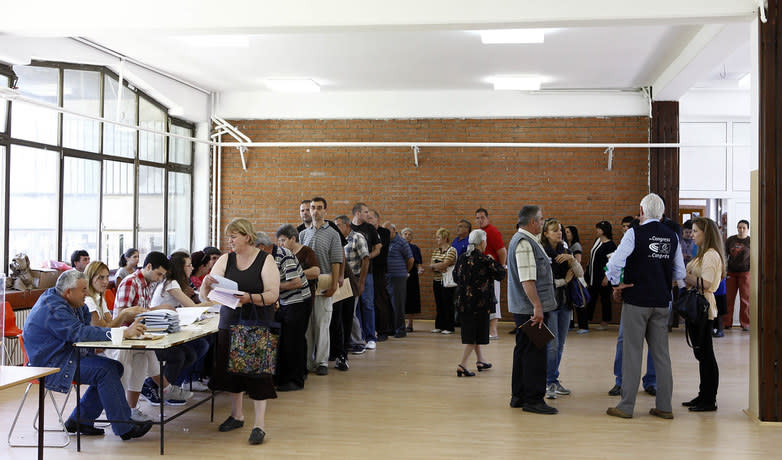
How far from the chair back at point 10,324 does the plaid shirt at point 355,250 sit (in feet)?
11.2

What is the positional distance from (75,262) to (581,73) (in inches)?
276

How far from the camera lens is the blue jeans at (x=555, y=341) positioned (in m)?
5.94

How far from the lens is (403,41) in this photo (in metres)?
8.24

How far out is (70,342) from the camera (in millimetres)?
4594

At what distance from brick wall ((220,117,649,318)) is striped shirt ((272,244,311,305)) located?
5144 mm

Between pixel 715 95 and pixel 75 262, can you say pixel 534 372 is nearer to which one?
pixel 75 262

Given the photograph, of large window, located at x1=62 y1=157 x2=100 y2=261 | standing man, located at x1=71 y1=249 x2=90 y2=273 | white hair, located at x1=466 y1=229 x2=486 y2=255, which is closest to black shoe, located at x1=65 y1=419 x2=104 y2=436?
standing man, located at x1=71 y1=249 x2=90 y2=273

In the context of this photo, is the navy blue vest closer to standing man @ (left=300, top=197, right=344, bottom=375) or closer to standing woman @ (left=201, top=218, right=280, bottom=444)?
standing woman @ (left=201, top=218, right=280, bottom=444)

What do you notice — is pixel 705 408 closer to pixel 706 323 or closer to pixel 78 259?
pixel 706 323

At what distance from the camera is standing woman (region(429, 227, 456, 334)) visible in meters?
9.71

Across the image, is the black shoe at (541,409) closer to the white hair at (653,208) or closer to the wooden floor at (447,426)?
the wooden floor at (447,426)

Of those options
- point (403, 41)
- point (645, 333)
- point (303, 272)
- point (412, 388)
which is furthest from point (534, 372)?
point (403, 41)

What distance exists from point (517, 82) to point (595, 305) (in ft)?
12.0

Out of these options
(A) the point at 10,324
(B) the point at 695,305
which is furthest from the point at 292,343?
(B) the point at 695,305
